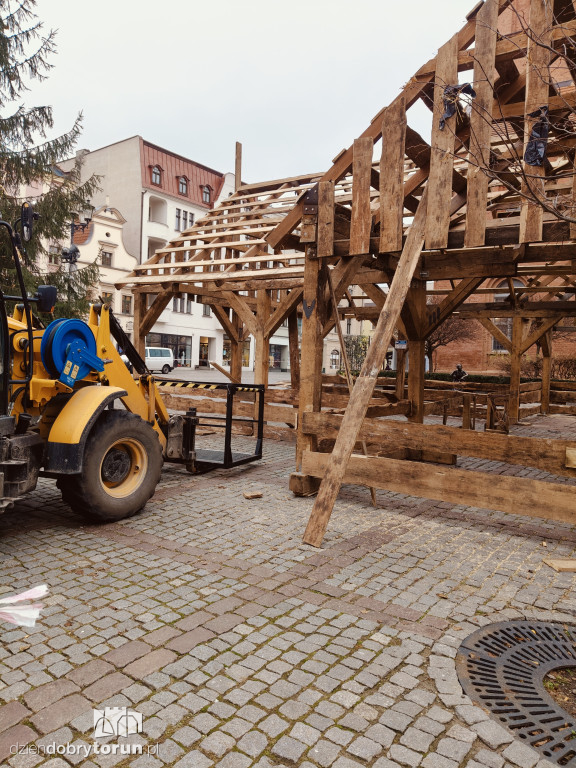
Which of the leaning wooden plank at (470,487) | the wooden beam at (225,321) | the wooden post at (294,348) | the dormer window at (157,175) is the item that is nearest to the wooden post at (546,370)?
the wooden post at (294,348)

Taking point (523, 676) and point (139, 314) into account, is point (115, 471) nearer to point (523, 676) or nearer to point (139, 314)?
point (523, 676)

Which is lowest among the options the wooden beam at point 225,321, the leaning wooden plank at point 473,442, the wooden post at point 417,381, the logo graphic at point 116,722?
the logo graphic at point 116,722

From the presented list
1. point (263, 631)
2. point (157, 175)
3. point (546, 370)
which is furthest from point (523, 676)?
point (157, 175)

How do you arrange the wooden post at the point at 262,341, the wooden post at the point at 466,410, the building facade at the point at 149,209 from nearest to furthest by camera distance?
1. the wooden post at the point at 466,410
2. the wooden post at the point at 262,341
3. the building facade at the point at 149,209

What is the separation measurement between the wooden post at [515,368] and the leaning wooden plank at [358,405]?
923 cm

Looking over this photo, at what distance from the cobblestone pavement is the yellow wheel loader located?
441mm

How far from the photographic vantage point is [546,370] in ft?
51.4

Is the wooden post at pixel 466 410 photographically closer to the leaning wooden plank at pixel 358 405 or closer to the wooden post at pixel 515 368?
the wooden post at pixel 515 368

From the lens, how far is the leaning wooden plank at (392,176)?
5688 millimetres

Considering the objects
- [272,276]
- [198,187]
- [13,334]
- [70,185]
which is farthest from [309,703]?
[198,187]

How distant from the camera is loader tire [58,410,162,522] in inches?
204

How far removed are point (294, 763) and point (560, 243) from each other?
4.96 metres

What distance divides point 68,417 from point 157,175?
131 ft

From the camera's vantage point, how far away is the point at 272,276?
977cm
